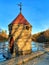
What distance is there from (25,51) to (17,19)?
3.89 m

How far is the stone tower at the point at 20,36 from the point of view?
2516cm

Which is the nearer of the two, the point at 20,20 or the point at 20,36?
the point at 20,36

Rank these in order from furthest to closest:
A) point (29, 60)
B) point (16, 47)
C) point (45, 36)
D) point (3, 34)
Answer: point (3, 34), point (45, 36), point (16, 47), point (29, 60)

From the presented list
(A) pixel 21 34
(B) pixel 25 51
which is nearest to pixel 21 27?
(A) pixel 21 34

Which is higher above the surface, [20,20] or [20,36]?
[20,20]

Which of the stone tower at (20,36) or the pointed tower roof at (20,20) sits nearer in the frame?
the stone tower at (20,36)

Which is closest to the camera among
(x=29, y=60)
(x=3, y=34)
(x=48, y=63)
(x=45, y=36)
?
(x=48, y=63)

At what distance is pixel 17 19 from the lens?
2638 cm

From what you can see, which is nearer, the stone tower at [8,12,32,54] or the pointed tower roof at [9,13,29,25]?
the stone tower at [8,12,32,54]

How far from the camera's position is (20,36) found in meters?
25.2

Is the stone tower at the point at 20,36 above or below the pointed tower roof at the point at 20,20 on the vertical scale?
below

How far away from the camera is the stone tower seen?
2516cm

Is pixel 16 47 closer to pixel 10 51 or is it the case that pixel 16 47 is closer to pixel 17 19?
pixel 10 51

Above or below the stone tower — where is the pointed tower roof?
above
